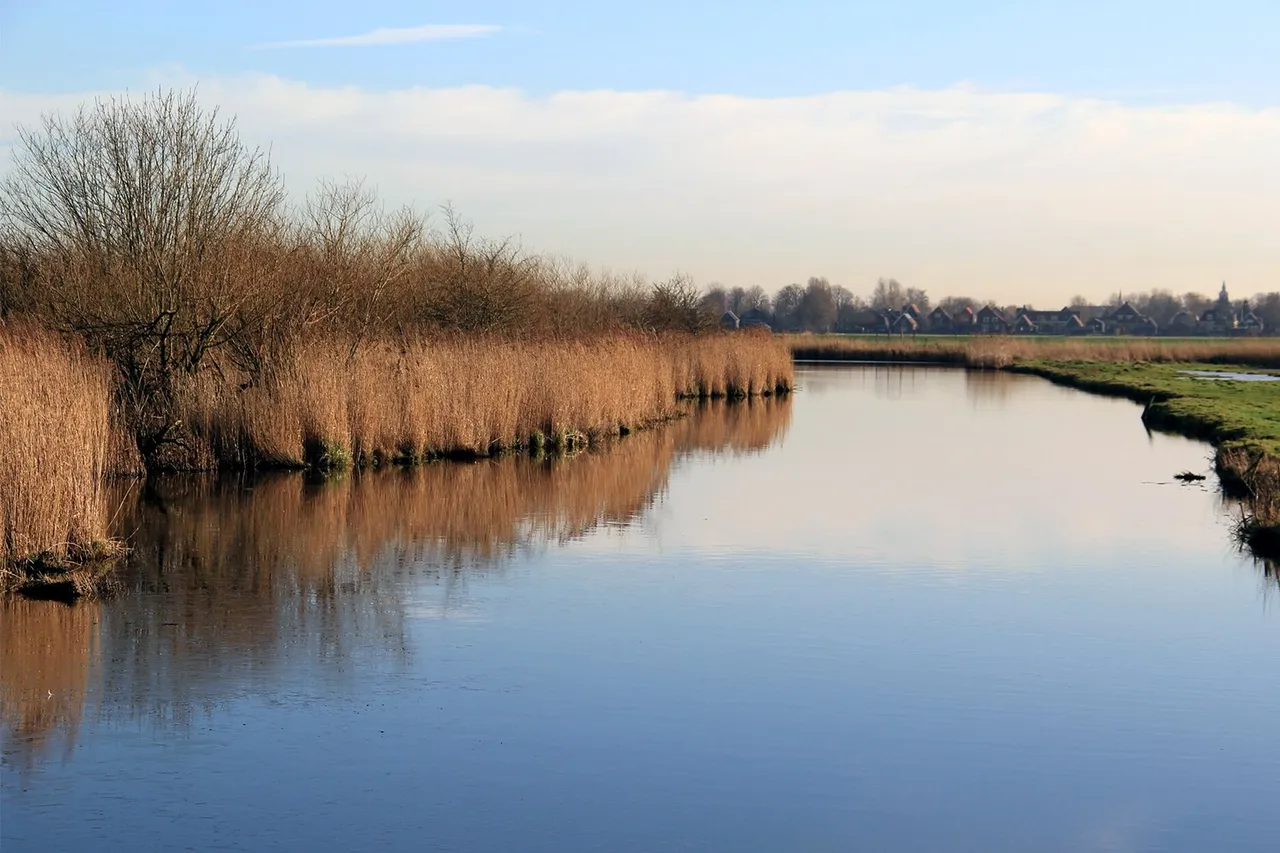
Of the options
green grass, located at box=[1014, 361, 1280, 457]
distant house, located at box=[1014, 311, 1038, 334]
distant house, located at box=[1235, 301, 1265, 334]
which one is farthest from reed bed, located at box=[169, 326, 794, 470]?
distant house, located at box=[1235, 301, 1265, 334]

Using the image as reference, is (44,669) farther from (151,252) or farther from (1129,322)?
(1129,322)

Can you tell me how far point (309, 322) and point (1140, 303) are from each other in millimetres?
161841

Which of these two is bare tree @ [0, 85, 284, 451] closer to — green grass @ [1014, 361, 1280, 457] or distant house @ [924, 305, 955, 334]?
green grass @ [1014, 361, 1280, 457]

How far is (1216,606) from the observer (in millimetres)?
11125

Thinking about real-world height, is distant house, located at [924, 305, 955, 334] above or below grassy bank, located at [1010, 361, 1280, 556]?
above

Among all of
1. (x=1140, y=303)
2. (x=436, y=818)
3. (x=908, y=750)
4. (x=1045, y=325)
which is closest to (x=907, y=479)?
(x=908, y=750)

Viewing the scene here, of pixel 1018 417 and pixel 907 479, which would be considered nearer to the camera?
pixel 907 479

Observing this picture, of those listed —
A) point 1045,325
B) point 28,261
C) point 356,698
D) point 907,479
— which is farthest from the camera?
point 1045,325

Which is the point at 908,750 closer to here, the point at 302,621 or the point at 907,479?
the point at 302,621

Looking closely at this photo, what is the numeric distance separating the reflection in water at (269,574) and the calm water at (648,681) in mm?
45

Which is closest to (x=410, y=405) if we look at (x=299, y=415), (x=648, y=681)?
(x=299, y=415)

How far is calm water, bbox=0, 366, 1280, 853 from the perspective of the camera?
6309mm

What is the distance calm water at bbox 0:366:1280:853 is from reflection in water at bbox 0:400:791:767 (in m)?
0.05

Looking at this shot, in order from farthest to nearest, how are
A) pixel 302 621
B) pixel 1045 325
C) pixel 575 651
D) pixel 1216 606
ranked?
1. pixel 1045 325
2. pixel 1216 606
3. pixel 302 621
4. pixel 575 651
